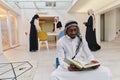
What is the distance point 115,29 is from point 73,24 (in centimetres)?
1036

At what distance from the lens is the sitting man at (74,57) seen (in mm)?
1676

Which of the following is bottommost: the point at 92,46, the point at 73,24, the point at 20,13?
→ the point at 92,46

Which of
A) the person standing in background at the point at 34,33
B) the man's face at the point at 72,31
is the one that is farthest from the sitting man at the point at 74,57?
the person standing in background at the point at 34,33

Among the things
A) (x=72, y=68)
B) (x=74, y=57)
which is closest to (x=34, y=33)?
(x=74, y=57)

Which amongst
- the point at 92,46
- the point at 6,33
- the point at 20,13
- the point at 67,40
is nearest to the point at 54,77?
the point at 67,40

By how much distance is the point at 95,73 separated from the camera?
169cm

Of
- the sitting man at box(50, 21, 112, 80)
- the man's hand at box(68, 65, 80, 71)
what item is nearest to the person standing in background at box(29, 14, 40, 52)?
the sitting man at box(50, 21, 112, 80)

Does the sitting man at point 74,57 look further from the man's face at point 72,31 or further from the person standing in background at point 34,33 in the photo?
the person standing in background at point 34,33

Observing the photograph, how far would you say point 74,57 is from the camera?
79.7 inches

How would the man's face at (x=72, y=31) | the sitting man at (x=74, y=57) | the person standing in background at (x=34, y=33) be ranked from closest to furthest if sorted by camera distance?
the sitting man at (x=74, y=57), the man's face at (x=72, y=31), the person standing in background at (x=34, y=33)

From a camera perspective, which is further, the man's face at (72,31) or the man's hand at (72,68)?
the man's face at (72,31)

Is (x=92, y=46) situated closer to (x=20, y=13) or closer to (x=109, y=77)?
(x=109, y=77)

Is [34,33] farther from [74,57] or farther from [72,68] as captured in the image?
[72,68]

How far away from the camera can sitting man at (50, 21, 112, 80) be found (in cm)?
168
